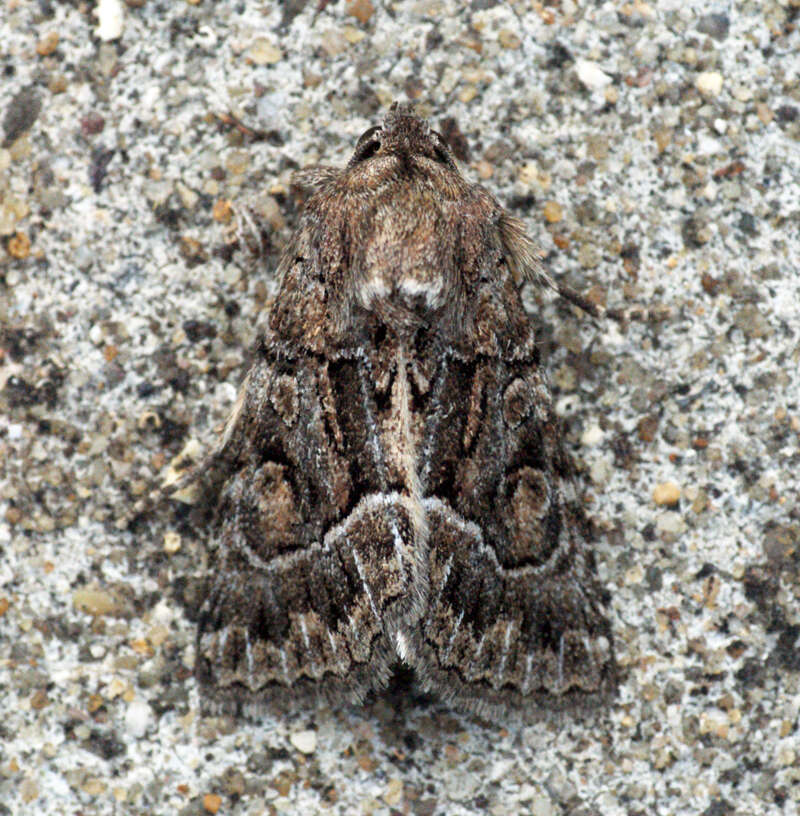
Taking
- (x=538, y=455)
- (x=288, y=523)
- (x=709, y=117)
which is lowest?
(x=288, y=523)

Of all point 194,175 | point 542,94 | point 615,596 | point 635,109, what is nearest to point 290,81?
point 194,175

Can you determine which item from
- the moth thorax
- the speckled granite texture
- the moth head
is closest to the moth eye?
the moth head

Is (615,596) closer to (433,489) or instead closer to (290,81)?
(433,489)

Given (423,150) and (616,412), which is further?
(616,412)

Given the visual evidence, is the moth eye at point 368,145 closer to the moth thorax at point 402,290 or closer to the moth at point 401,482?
the moth at point 401,482

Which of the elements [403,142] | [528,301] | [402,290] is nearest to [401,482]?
[402,290]

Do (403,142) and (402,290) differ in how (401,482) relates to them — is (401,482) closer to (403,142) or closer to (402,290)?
(402,290)

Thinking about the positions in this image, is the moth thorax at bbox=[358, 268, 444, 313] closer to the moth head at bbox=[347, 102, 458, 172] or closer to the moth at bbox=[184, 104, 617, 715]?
the moth at bbox=[184, 104, 617, 715]
